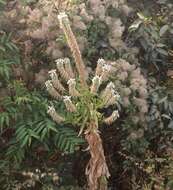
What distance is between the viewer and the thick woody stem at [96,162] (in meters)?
4.68

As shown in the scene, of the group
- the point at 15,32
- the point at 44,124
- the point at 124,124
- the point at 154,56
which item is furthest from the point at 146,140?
the point at 15,32

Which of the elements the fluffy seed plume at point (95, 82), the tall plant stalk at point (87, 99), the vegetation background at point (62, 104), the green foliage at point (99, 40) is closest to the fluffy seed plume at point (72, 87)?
the tall plant stalk at point (87, 99)

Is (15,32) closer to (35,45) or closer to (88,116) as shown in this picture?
(35,45)

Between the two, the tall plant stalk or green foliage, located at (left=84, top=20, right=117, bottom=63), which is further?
green foliage, located at (left=84, top=20, right=117, bottom=63)

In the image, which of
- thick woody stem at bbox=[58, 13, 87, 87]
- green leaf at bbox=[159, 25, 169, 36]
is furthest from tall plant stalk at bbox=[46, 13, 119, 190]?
green leaf at bbox=[159, 25, 169, 36]

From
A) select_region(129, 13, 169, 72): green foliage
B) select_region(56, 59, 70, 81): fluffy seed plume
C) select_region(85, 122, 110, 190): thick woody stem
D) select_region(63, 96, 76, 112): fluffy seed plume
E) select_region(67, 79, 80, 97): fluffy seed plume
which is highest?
select_region(56, 59, 70, 81): fluffy seed plume

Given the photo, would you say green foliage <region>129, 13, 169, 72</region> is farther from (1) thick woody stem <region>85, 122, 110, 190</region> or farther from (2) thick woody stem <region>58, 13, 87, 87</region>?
Result: (1) thick woody stem <region>85, 122, 110, 190</region>

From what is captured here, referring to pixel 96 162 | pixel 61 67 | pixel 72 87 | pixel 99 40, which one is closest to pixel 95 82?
pixel 72 87

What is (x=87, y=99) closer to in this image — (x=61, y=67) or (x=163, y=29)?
(x=61, y=67)

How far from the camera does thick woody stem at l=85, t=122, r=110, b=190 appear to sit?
468 centimetres

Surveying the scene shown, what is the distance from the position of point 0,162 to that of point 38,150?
433 millimetres

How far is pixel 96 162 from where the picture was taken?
4.80 metres

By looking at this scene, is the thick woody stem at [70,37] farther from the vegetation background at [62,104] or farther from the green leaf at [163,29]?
the green leaf at [163,29]

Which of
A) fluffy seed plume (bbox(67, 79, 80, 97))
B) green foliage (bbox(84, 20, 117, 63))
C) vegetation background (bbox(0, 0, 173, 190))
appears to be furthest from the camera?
green foliage (bbox(84, 20, 117, 63))
